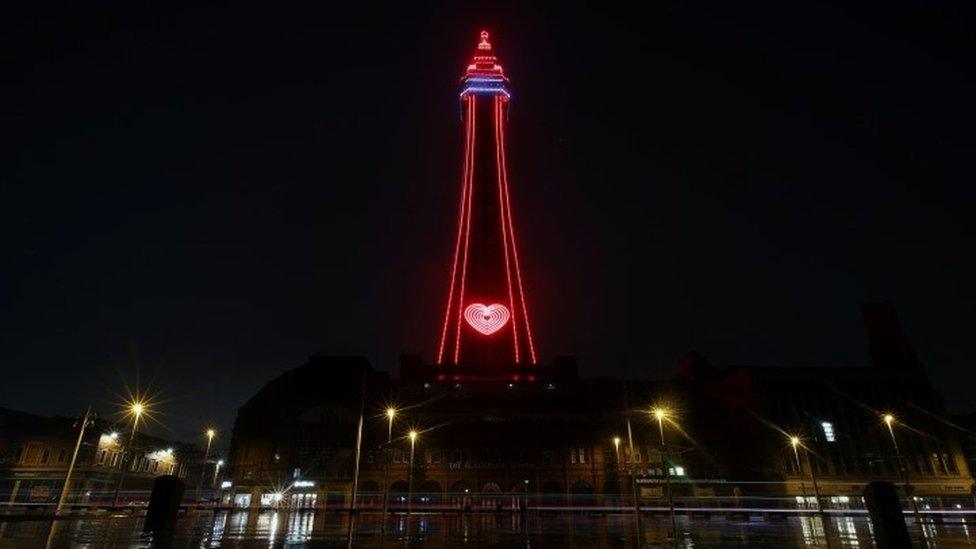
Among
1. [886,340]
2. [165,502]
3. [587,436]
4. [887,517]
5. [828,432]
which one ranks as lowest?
[887,517]

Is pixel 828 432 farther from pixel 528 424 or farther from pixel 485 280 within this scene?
pixel 485 280

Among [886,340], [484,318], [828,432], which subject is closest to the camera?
[828,432]

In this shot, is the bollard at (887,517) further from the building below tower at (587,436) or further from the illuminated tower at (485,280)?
the illuminated tower at (485,280)

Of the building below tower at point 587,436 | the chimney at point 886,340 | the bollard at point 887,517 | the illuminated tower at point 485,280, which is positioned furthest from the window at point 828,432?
the bollard at point 887,517

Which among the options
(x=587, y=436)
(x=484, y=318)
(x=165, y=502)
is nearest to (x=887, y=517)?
(x=165, y=502)

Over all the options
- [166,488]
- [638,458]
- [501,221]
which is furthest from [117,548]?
[501,221]

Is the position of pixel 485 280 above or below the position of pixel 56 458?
above

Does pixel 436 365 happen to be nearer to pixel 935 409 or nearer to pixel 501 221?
pixel 501 221
